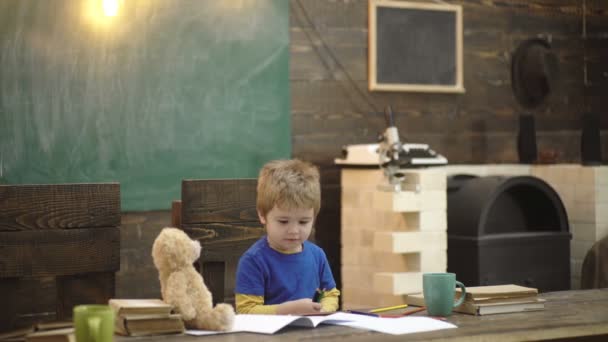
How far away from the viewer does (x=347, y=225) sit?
14.1ft

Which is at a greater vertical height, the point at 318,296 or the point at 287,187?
the point at 287,187

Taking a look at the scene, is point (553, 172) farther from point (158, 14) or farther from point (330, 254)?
point (158, 14)

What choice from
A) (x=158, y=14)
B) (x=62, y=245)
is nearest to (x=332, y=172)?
(x=158, y=14)

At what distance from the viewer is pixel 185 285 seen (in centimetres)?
170

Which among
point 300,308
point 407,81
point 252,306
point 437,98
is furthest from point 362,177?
point 300,308

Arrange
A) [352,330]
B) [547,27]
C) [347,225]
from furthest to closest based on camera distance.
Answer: [547,27], [347,225], [352,330]

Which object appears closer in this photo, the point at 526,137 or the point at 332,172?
the point at 332,172

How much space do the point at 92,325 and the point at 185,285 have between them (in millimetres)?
262

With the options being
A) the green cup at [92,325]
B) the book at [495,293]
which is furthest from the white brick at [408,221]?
the green cup at [92,325]

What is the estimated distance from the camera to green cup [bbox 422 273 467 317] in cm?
197

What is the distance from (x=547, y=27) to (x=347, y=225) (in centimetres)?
183

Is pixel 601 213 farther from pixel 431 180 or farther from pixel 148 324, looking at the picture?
pixel 148 324

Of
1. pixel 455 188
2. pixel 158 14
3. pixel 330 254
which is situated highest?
pixel 158 14

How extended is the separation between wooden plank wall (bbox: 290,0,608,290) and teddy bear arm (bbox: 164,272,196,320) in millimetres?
2700
